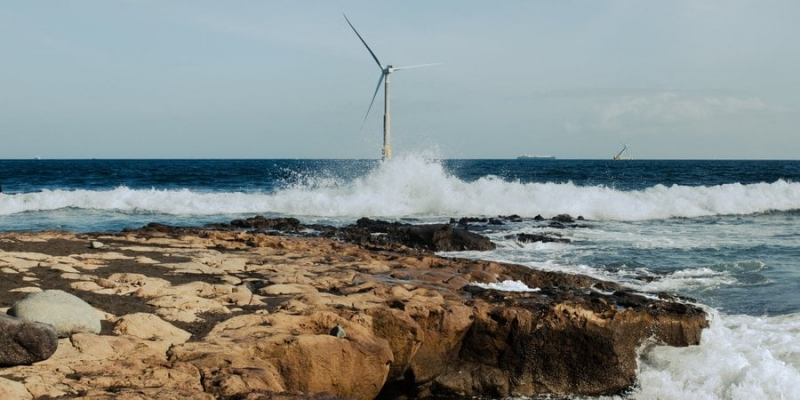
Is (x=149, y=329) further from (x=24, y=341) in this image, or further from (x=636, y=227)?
(x=636, y=227)

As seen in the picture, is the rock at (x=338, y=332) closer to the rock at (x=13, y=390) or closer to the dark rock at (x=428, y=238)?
the rock at (x=13, y=390)

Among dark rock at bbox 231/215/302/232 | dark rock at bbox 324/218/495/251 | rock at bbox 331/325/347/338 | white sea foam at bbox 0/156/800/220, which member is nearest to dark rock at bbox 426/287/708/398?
rock at bbox 331/325/347/338

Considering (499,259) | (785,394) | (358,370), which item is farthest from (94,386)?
(499,259)

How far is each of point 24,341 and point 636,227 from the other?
63.9 ft

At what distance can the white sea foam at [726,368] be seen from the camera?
7168 millimetres

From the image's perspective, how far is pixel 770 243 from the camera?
17344mm

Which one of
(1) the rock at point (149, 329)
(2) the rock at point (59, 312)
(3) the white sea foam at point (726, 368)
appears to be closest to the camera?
(2) the rock at point (59, 312)

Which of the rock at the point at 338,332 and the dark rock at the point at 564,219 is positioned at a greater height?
the rock at the point at 338,332

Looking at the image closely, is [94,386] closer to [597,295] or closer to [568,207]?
[597,295]

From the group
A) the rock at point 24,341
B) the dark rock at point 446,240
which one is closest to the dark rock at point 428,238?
the dark rock at point 446,240

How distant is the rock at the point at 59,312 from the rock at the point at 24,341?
549 millimetres

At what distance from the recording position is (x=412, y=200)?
2655 cm

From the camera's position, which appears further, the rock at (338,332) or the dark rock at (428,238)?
the dark rock at (428,238)

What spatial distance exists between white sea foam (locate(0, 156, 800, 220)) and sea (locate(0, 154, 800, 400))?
2.5 inches
